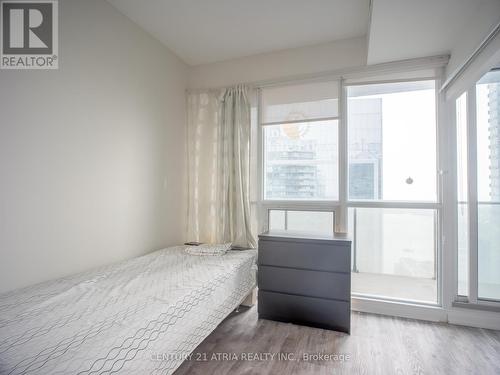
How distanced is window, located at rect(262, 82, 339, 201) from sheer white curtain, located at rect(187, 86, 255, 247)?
28cm

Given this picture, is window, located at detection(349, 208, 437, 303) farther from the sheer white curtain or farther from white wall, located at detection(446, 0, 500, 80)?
white wall, located at detection(446, 0, 500, 80)

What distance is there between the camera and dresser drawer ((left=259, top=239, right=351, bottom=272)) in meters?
2.08

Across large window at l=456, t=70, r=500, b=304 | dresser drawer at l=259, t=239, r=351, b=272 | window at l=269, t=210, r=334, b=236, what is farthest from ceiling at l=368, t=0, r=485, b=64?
dresser drawer at l=259, t=239, r=351, b=272

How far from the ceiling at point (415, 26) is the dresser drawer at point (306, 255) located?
66.7 inches

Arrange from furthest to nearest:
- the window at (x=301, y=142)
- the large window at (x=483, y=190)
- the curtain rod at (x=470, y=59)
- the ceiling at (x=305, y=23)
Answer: the window at (x=301, y=142) < the large window at (x=483, y=190) < the ceiling at (x=305, y=23) < the curtain rod at (x=470, y=59)

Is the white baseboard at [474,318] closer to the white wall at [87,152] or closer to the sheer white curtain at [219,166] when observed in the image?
the sheer white curtain at [219,166]

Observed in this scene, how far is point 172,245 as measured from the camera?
2879 millimetres

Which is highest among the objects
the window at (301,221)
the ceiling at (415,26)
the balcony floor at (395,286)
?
the ceiling at (415,26)

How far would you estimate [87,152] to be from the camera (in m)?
1.94

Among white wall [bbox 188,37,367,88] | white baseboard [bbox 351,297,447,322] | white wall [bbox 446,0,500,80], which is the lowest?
white baseboard [bbox 351,297,447,322]

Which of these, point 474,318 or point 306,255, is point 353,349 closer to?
point 306,255

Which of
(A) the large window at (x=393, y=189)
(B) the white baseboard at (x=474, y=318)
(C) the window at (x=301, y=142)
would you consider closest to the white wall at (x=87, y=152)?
(C) the window at (x=301, y=142)

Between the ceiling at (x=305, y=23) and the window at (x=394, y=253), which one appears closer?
the ceiling at (x=305, y=23)

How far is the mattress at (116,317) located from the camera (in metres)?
0.96
